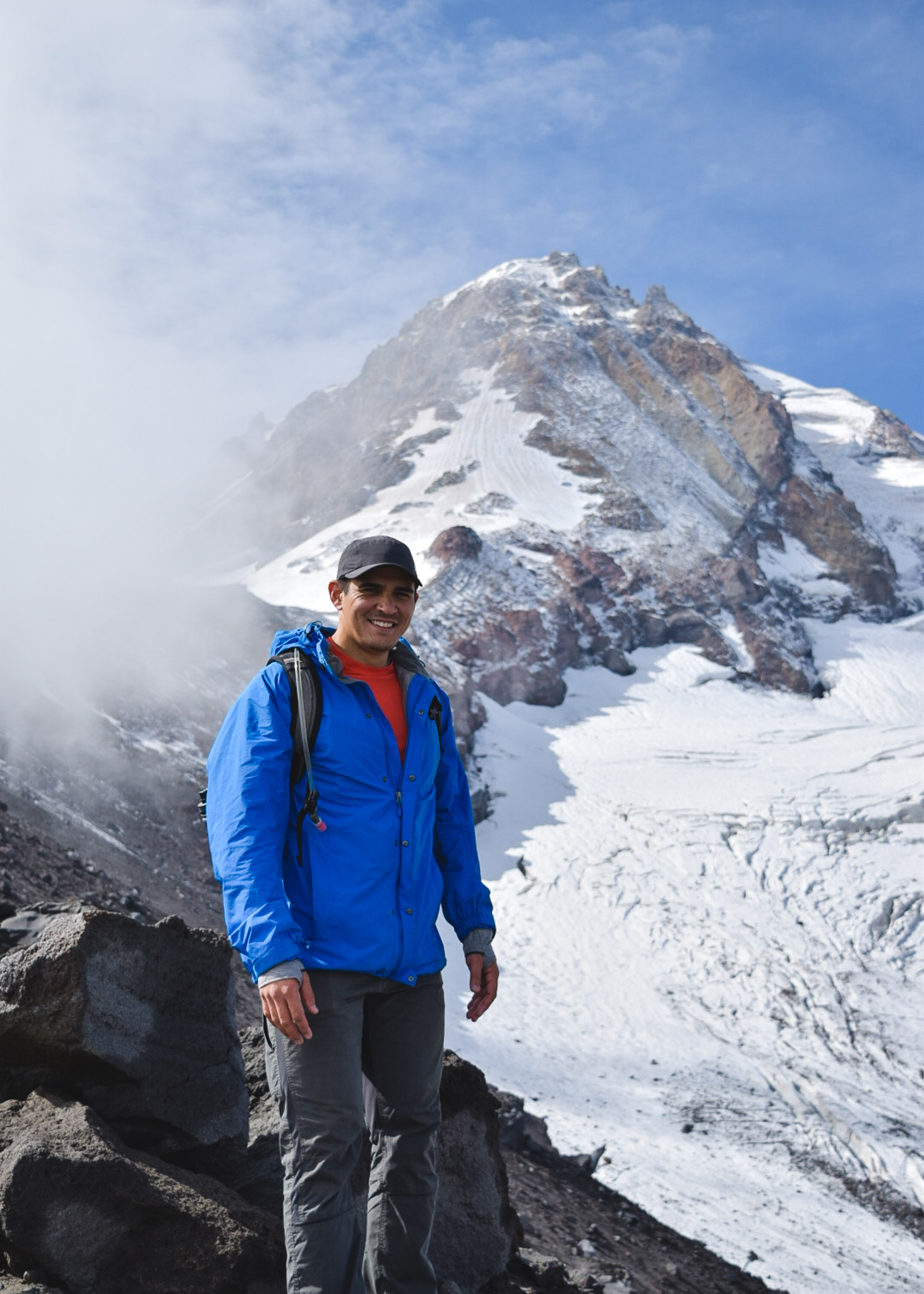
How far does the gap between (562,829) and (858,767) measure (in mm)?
10053

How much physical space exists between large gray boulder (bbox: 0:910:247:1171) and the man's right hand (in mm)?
1279

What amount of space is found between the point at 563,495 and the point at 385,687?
57.4m

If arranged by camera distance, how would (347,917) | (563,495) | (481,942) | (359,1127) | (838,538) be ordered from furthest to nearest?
1. (838,538)
2. (563,495)
3. (481,942)
4. (347,917)
5. (359,1127)

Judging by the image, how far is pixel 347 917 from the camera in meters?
2.93

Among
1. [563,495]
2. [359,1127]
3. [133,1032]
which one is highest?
A: [563,495]

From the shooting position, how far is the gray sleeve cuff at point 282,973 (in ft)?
8.75

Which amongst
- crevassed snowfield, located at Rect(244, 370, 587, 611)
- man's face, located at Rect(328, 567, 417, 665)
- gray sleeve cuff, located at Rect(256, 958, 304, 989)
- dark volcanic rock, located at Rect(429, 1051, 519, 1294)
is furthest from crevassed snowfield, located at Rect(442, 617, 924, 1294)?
crevassed snowfield, located at Rect(244, 370, 587, 611)

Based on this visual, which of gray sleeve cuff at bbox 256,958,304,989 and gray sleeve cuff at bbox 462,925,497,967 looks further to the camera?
gray sleeve cuff at bbox 462,925,497,967

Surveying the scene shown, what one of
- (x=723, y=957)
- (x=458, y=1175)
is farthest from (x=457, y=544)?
(x=458, y=1175)

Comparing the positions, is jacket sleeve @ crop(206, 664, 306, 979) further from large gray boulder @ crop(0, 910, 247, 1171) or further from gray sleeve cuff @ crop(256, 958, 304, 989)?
large gray boulder @ crop(0, 910, 247, 1171)

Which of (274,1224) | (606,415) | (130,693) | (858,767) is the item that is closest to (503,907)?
(130,693)

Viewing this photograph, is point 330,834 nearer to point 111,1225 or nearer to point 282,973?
point 282,973

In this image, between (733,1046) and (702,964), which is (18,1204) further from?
(702,964)

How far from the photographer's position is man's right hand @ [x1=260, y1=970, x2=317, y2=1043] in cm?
266
